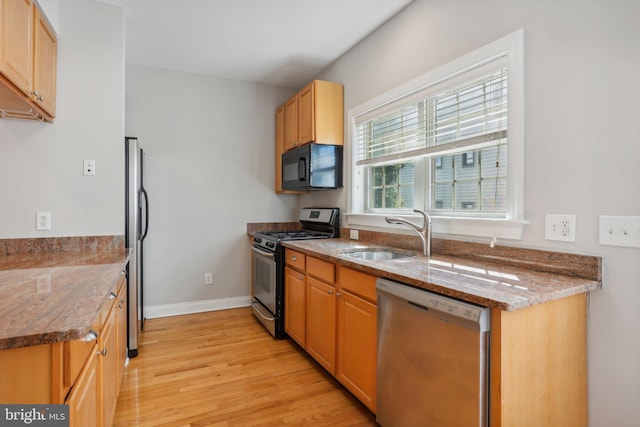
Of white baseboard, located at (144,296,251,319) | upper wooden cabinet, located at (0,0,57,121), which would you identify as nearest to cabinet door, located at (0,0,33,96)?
upper wooden cabinet, located at (0,0,57,121)

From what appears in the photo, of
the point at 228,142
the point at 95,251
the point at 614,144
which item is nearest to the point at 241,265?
the point at 228,142

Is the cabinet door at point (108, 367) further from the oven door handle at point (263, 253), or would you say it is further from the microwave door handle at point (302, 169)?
the microwave door handle at point (302, 169)

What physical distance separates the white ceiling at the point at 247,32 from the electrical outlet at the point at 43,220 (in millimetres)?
1539

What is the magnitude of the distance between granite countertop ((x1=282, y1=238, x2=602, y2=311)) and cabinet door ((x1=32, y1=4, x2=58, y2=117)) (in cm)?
200

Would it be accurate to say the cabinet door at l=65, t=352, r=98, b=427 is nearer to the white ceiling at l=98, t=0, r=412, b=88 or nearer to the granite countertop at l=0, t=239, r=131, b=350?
the granite countertop at l=0, t=239, r=131, b=350

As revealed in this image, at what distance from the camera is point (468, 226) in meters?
1.96

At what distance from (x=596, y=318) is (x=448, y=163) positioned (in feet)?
3.96

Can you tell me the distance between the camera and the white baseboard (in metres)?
3.52

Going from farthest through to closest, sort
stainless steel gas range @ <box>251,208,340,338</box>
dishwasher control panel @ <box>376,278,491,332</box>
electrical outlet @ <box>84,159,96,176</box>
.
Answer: stainless steel gas range @ <box>251,208,340,338</box>, electrical outlet @ <box>84,159,96,176</box>, dishwasher control panel @ <box>376,278,491,332</box>

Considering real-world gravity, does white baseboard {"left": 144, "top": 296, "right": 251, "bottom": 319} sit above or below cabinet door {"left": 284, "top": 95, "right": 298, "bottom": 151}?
below

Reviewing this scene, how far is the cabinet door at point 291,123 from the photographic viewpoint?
3.52 metres

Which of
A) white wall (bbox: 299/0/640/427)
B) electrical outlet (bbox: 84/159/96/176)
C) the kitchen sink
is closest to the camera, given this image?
white wall (bbox: 299/0/640/427)

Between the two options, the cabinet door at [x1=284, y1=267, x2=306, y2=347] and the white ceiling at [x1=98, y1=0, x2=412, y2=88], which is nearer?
the white ceiling at [x1=98, y1=0, x2=412, y2=88]

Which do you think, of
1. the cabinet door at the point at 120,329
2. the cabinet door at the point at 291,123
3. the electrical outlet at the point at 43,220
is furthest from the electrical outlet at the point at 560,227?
the electrical outlet at the point at 43,220
